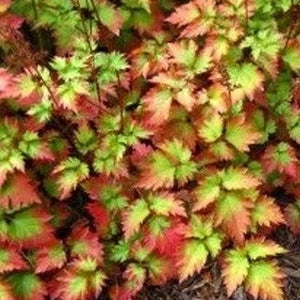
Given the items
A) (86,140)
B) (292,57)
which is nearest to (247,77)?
(292,57)

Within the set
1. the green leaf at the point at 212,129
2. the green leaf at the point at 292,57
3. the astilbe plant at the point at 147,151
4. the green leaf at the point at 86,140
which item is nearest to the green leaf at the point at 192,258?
the astilbe plant at the point at 147,151

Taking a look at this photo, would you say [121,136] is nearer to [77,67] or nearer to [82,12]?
[77,67]

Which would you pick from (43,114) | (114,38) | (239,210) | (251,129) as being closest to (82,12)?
(114,38)

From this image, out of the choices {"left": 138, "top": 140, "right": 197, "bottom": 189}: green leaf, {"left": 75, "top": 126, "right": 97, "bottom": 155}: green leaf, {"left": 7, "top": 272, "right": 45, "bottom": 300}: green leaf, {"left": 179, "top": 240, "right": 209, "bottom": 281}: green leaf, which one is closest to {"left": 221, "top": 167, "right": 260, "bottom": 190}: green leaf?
{"left": 138, "top": 140, "right": 197, "bottom": 189}: green leaf

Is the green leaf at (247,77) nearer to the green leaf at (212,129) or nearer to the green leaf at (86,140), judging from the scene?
the green leaf at (212,129)

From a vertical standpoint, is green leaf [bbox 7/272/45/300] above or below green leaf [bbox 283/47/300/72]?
below

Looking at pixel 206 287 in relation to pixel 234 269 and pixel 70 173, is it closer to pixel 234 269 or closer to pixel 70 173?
pixel 234 269

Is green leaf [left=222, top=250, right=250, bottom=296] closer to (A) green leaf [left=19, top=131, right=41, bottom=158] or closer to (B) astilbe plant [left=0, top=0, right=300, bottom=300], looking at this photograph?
(B) astilbe plant [left=0, top=0, right=300, bottom=300]

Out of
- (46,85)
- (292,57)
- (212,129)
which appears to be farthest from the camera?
(292,57)
